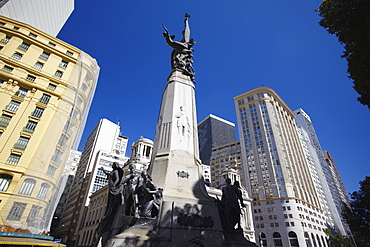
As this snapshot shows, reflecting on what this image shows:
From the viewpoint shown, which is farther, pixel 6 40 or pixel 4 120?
pixel 6 40

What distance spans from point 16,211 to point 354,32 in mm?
24308

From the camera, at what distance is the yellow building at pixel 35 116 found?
637 inches

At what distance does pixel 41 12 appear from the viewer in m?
27.9

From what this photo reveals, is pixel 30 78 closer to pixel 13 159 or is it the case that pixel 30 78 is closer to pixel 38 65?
pixel 38 65

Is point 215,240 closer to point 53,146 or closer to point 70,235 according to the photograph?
point 53,146

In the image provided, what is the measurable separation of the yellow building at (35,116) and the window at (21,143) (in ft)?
0.21

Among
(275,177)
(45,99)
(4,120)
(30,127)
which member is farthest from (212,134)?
(4,120)

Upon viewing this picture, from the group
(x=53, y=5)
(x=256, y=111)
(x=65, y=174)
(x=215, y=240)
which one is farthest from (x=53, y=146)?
(x=256, y=111)

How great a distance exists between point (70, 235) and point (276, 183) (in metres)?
48.8

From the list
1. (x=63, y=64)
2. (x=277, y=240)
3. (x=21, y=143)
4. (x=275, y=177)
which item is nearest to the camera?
(x=21, y=143)

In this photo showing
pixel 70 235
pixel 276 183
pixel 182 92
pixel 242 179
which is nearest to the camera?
pixel 182 92

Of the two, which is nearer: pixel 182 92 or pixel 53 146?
pixel 182 92

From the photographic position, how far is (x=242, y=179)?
5806cm

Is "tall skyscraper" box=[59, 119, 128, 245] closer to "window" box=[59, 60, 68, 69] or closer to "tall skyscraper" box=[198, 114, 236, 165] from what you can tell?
"window" box=[59, 60, 68, 69]
